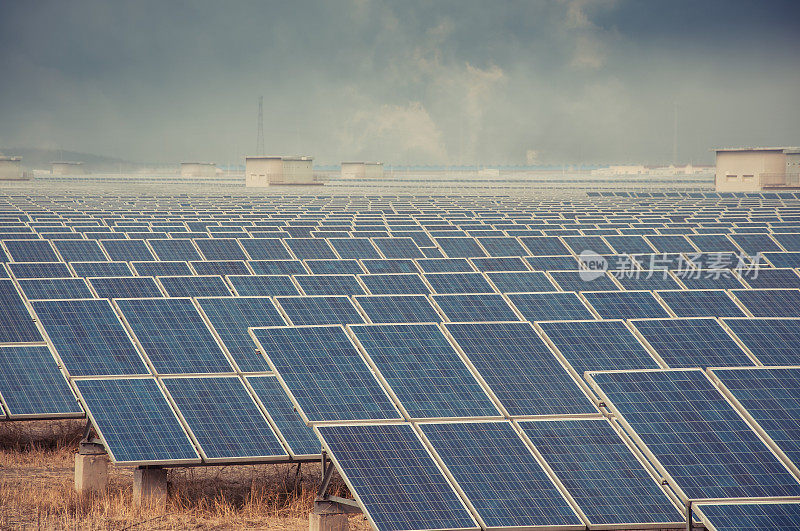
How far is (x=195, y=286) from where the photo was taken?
56.3 feet

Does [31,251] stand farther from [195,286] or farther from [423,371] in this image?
[423,371]

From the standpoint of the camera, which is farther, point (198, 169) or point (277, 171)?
point (198, 169)

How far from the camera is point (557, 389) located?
31.2 ft

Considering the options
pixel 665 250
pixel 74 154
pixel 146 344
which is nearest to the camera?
pixel 146 344

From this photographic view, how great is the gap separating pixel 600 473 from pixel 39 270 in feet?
44.2

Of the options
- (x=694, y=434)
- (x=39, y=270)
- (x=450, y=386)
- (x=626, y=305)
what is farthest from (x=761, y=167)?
(x=694, y=434)

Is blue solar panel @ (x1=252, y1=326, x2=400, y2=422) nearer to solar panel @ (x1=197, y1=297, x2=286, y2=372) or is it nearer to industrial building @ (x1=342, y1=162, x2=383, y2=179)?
solar panel @ (x1=197, y1=297, x2=286, y2=372)

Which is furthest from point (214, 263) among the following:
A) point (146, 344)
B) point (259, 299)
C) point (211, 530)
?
point (211, 530)

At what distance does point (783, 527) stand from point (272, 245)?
58.9 feet

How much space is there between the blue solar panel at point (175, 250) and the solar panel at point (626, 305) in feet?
38.1

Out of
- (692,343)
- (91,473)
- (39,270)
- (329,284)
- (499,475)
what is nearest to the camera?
(499,475)

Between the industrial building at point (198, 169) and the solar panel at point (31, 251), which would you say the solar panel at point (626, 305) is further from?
the industrial building at point (198, 169)

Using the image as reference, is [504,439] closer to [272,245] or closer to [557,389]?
[557,389]

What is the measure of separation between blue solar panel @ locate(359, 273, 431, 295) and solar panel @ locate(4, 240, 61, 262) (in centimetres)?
840
